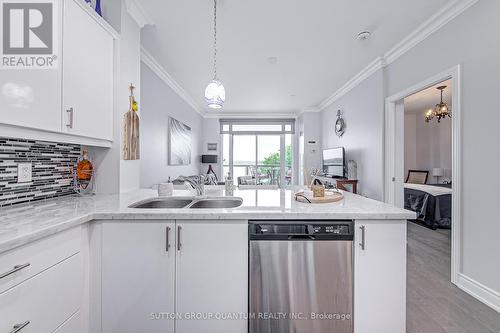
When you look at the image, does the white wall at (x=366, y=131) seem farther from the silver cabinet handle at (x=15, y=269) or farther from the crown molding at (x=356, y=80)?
the silver cabinet handle at (x=15, y=269)

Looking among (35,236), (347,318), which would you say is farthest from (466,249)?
(35,236)

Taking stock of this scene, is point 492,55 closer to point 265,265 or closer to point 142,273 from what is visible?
point 265,265

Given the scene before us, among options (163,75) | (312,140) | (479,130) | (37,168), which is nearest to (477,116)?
(479,130)

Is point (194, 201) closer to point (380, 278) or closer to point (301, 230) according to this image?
point (301, 230)

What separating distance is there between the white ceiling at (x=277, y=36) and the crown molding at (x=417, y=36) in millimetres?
67

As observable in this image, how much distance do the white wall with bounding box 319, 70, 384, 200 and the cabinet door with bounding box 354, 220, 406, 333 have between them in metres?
2.45

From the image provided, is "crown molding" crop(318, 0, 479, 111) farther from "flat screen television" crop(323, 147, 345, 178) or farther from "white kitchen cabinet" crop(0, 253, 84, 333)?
"white kitchen cabinet" crop(0, 253, 84, 333)

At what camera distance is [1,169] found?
4.12ft

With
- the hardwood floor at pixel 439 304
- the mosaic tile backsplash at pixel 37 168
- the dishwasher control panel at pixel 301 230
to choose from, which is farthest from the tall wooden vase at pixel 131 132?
the hardwood floor at pixel 439 304

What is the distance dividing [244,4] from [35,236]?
238cm

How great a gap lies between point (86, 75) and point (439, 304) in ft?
10.5

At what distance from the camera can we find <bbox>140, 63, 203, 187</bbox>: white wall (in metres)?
3.11

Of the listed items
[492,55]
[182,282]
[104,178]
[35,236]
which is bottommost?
[182,282]

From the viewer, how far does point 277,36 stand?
2734 millimetres
